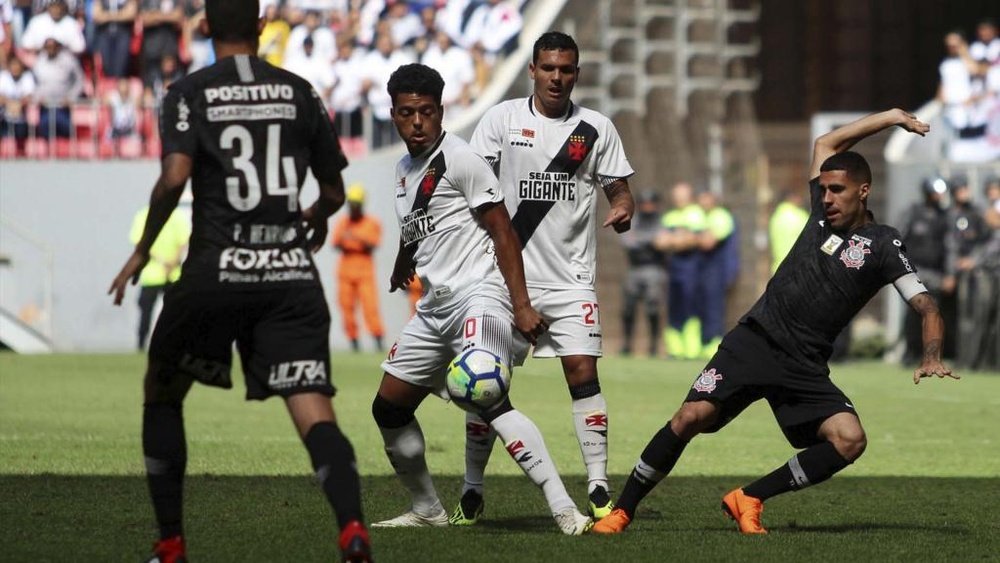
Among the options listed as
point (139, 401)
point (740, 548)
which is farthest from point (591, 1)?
point (740, 548)

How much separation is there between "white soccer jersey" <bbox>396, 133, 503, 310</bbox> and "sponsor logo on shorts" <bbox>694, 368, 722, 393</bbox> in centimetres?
96

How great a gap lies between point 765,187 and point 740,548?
22.4 m

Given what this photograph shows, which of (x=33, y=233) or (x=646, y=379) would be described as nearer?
(x=646, y=379)

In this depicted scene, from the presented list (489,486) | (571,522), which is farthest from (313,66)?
(571,522)

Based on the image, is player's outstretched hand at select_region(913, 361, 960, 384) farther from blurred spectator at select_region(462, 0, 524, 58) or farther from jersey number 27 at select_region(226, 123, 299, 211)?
blurred spectator at select_region(462, 0, 524, 58)

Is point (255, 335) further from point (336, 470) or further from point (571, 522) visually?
point (571, 522)

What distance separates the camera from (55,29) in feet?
80.5

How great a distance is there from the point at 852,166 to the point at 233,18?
2879mm

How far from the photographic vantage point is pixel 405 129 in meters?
7.83

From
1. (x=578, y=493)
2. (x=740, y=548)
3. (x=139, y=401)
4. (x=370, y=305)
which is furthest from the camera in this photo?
(x=370, y=305)

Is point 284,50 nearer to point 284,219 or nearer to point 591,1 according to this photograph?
point 591,1

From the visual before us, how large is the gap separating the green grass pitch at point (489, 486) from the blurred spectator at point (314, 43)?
27.7 feet

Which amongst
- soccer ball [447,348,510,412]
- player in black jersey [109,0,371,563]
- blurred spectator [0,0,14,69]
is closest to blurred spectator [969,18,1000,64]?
blurred spectator [0,0,14,69]

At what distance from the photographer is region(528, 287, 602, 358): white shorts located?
8.66m
